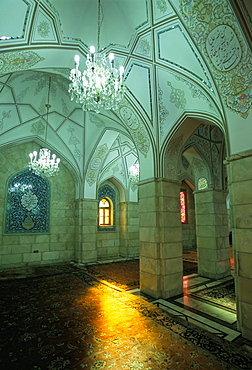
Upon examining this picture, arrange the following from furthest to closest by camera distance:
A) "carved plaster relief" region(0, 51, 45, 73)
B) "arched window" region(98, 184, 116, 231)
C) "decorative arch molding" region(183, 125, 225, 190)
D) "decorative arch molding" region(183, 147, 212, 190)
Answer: "arched window" region(98, 184, 116, 231) < "decorative arch molding" region(183, 147, 212, 190) < "decorative arch molding" region(183, 125, 225, 190) < "carved plaster relief" region(0, 51, 45, 73)

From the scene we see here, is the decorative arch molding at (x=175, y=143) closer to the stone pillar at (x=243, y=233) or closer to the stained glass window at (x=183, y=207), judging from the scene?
the stone pillar at (x=243, y=233)

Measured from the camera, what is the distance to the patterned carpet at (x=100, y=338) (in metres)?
2.29

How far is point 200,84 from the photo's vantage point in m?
3.81

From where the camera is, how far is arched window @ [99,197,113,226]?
33.7ft

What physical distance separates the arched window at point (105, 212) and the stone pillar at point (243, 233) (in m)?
7.58

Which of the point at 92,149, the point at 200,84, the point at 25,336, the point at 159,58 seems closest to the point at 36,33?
the point at 159,58

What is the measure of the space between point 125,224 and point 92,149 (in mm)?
4168

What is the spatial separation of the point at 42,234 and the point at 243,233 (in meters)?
7.15

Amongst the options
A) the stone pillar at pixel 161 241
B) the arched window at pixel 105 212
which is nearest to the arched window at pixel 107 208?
the arched window at pixel 105 212

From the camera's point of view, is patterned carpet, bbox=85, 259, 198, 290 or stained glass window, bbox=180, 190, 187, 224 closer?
patterned carpet, bbox=85, 259, 198, 290

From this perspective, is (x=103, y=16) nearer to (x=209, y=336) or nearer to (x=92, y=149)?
(x=92, y=149)

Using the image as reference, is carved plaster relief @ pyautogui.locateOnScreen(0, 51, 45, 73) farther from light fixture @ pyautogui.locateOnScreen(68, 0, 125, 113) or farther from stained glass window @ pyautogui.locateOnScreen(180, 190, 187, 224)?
stained glass window @ pyautogui.locateOnScreen(180, 190, 187, 224)

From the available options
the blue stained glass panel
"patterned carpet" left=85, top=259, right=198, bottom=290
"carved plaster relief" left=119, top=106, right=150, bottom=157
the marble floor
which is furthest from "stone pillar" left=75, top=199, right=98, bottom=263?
"carved plaster relief" left=119, top=106, right=150, bottom=157

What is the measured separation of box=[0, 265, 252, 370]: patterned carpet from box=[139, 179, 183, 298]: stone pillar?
0.67m
